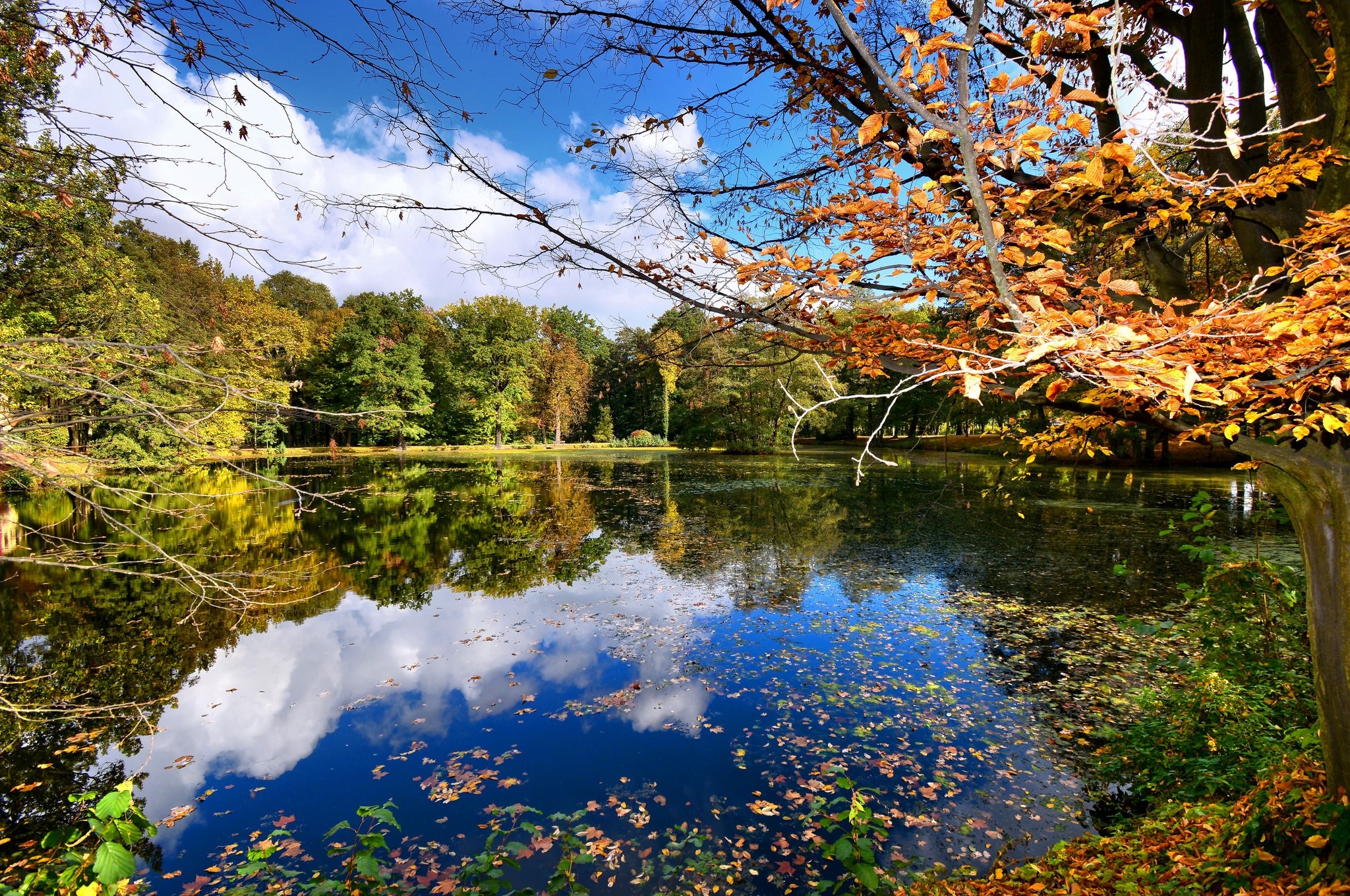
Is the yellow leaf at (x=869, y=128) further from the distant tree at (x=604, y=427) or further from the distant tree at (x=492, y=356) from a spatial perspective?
the distant tree at (x=604, y=427)

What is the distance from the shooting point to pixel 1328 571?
8.39 feet

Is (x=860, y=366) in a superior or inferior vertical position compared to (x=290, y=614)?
superior

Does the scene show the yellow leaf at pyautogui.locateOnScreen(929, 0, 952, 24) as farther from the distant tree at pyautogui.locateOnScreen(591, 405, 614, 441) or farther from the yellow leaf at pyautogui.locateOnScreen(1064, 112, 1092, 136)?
the distant tree at pyautogui.locateOnScreen(591, 405, 614, 441)

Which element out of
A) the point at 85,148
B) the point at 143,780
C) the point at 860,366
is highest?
the point at 85,148

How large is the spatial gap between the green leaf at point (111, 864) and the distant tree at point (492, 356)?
45.2m

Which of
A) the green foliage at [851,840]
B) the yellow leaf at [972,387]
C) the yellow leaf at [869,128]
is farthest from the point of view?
the green foliage at [851,840]

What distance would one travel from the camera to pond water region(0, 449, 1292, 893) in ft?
13.2

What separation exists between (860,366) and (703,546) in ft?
30.5

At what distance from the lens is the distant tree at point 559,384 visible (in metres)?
48.1

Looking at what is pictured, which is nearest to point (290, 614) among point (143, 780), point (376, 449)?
point (143, 780)

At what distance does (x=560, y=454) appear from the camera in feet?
139

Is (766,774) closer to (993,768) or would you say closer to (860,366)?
(993,768)

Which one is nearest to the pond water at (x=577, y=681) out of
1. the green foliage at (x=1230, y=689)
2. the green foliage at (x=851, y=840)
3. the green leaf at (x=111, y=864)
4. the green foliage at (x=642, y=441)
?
the green foliage at (x=851, y=840)

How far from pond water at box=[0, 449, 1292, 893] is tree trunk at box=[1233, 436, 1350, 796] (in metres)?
1.74
